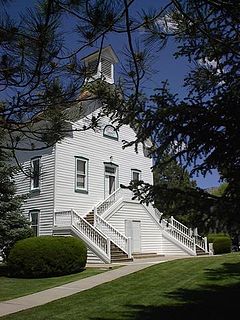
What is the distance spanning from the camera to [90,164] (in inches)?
971

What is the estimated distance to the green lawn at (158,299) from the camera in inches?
338

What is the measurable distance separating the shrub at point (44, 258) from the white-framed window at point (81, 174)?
6639 mm

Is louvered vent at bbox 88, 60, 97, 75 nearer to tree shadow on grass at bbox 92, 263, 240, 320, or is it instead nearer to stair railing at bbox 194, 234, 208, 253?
tree shadow on grass at bbox 92, 263, 240, 320

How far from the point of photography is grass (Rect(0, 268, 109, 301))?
12.5 meters

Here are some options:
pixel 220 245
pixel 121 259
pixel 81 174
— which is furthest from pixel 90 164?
pixel 220 245

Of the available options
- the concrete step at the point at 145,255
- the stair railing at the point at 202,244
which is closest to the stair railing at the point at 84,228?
the concrete step at the point at 145,255

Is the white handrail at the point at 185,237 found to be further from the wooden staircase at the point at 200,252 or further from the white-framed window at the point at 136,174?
the white-framed window at the point at 136,174

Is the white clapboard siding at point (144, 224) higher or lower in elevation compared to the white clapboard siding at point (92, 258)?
higher

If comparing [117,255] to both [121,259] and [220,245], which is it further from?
[220,245]

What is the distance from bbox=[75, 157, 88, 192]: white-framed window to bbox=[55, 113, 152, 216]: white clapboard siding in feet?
0.74

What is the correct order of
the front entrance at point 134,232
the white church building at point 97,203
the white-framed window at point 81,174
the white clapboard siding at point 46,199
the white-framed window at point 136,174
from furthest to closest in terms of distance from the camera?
the white-framed window at point 136,174 < the front entrance at point 134,232 < the white-framed window at point 81,174 < the white clapboard siding at point 46,199 < the white church building at point 97,203

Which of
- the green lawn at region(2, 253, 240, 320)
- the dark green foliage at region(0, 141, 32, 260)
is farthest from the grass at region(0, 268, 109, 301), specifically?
the dark green foliage at region(0, 141, 32, 260)

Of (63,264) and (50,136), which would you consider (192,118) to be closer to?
(50,136)

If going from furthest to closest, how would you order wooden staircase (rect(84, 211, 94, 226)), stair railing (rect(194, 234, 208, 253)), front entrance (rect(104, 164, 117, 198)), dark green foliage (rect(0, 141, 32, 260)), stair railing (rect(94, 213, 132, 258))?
stair railing (rect(194, 234, 208, 253)) → front entrance (rect(104, 164, 117, 198)) → wooden staircase (rect(84, 211, 94, 226)) → stair railing (rect(94, 213, 132, 258)) → dark green foliage (rect(0, 141, 32, 260))
